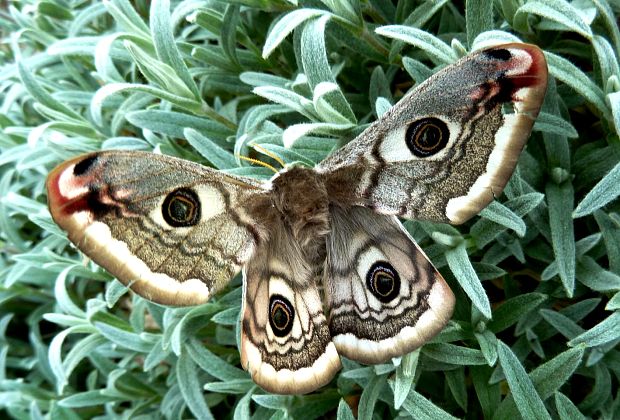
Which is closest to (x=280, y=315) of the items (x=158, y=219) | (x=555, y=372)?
(x=158, y=219)

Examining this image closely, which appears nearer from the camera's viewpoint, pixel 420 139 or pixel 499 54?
pixel 499 54

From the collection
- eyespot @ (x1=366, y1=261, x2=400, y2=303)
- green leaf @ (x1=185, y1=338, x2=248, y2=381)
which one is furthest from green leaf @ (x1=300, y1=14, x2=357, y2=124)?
green leaf @ (x1=185, y1=338, x2=248, y2=381)

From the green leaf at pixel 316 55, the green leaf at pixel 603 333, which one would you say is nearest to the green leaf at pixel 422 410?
the green leaf at pixel 603 333

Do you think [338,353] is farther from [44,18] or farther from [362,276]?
[44,18]

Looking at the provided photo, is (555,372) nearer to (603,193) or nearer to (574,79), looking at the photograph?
(603,193)

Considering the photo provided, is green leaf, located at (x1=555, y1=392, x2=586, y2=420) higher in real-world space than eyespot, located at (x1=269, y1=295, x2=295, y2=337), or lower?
lower

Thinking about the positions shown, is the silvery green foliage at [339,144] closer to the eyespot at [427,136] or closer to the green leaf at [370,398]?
the green leaf at [370,398]

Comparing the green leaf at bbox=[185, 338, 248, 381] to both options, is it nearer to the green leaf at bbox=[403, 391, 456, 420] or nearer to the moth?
the moth
